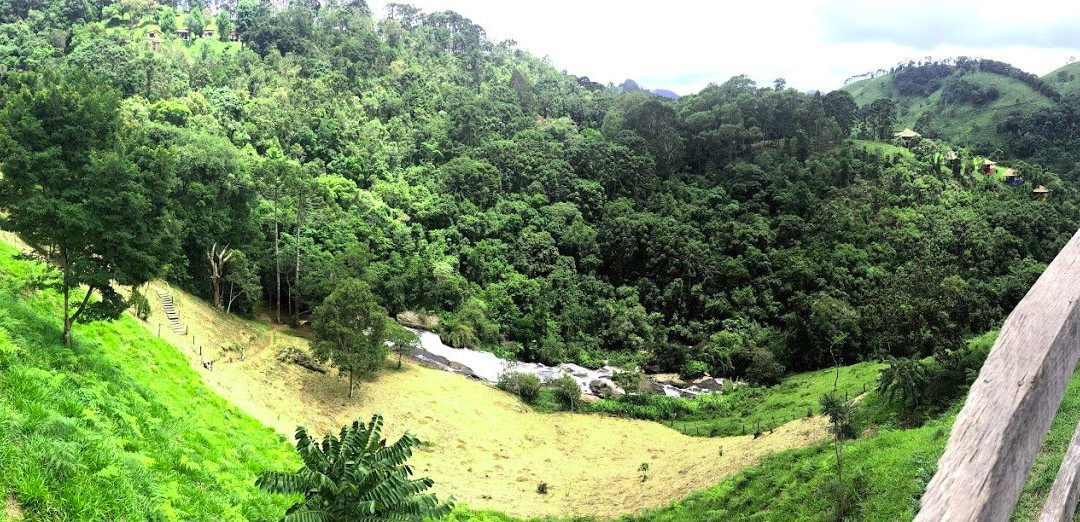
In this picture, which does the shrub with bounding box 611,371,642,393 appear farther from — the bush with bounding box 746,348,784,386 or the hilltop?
the hilltop

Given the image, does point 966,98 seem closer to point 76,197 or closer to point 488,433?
point 488,433

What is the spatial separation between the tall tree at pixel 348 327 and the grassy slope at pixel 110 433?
6.95 m

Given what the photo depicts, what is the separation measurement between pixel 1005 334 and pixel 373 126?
5382 cm

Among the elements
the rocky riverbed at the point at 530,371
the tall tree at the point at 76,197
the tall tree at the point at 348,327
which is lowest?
the rocky riverbed at the point at 530,371

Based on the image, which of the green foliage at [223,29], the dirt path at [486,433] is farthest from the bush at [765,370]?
the green foliage at [223,29]

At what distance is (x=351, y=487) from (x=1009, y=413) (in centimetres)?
839

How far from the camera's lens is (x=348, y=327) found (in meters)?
24.7

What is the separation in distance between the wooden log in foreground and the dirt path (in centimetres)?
1922

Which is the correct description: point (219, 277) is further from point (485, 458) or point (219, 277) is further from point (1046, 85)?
point (1046, 85)

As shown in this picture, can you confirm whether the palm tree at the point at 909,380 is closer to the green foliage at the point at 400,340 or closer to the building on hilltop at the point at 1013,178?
the green foliage at the point at 400,340

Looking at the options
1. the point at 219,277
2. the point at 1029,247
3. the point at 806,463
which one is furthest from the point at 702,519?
the point at 1029,247

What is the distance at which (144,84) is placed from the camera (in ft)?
147

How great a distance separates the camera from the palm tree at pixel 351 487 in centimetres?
812

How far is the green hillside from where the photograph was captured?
67.9m
